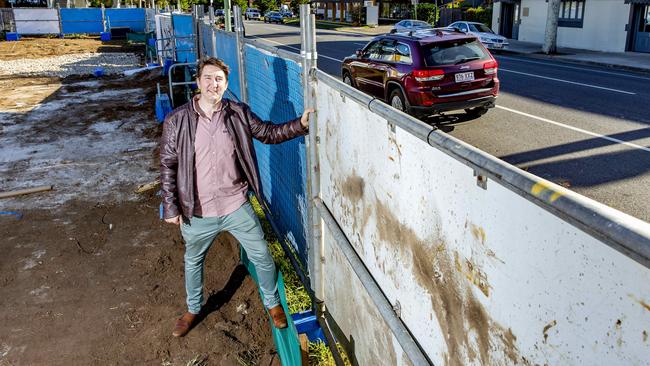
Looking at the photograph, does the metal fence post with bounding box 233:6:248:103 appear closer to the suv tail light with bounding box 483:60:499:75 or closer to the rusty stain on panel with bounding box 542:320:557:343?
the rusty stain on panel with bounding box 542:320:557:343

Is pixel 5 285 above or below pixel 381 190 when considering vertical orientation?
below

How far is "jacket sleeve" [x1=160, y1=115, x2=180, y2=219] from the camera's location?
407 centimetres

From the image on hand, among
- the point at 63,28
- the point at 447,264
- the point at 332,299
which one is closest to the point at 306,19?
the point at 332,299

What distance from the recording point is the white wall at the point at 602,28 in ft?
90.9

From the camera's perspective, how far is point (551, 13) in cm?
2714

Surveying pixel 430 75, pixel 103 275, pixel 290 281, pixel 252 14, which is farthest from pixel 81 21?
pixel 290 281

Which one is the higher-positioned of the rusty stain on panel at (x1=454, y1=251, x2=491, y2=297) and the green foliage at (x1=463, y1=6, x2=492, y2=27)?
the green foliage at (x1=463, y1=6, x2=492, y2=27)

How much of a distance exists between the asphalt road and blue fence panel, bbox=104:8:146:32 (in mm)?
38222

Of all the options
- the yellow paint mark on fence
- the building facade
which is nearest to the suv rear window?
the yellow paint mark on fence

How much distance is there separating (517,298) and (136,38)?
33.6m

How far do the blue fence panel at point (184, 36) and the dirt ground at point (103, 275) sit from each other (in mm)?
6206

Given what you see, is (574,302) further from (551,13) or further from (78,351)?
(551,13)

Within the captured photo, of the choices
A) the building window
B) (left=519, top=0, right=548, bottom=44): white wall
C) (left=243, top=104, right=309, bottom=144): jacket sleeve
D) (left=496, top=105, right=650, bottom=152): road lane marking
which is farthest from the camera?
(left=519, top=0, right=548, bottom=44): white wall

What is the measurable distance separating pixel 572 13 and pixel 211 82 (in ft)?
105
